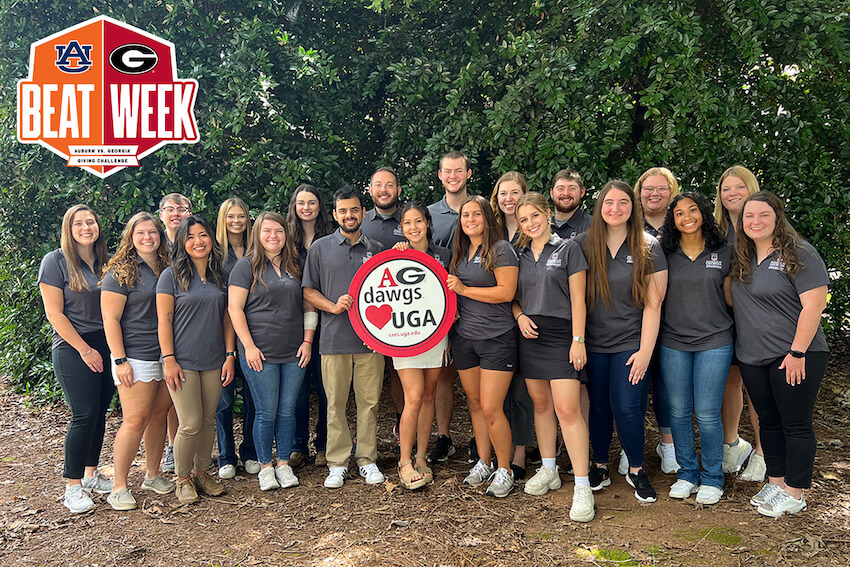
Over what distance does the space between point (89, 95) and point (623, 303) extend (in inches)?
209

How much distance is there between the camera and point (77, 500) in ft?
14.6

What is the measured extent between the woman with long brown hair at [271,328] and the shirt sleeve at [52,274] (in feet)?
3.57

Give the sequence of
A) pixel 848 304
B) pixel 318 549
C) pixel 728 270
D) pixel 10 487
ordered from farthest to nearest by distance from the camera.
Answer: pixel 848 304 < pixel 10 487 < pixel 728 270 < pixel 318 549

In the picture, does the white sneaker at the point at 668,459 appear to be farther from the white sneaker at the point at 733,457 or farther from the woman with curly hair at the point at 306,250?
the woman with curly hair at the point at 306,250

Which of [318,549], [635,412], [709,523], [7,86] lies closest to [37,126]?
[7,86]

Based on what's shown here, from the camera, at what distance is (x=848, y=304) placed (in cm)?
693

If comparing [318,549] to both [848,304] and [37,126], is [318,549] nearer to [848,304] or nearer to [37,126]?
[37,126]

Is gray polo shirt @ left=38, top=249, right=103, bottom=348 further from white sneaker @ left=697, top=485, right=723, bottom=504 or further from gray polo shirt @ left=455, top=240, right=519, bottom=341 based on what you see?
white sneaker @ left=697, top=485, right=723, bottom=504

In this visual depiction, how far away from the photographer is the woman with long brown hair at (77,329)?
4395 millimetres

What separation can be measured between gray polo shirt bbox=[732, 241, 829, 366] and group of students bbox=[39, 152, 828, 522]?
0.01 metres

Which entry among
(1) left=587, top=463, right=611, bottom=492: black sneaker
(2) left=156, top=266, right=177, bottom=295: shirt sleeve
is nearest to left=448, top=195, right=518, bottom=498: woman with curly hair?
(1) left=587, top=463, right=611, bottom=492: black sneaker

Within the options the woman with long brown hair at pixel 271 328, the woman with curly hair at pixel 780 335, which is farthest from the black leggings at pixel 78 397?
the woman with curly hair at pixel 780 335

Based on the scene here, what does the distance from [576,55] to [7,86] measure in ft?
17.1

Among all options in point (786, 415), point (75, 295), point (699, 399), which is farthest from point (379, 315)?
point (786, 415)
